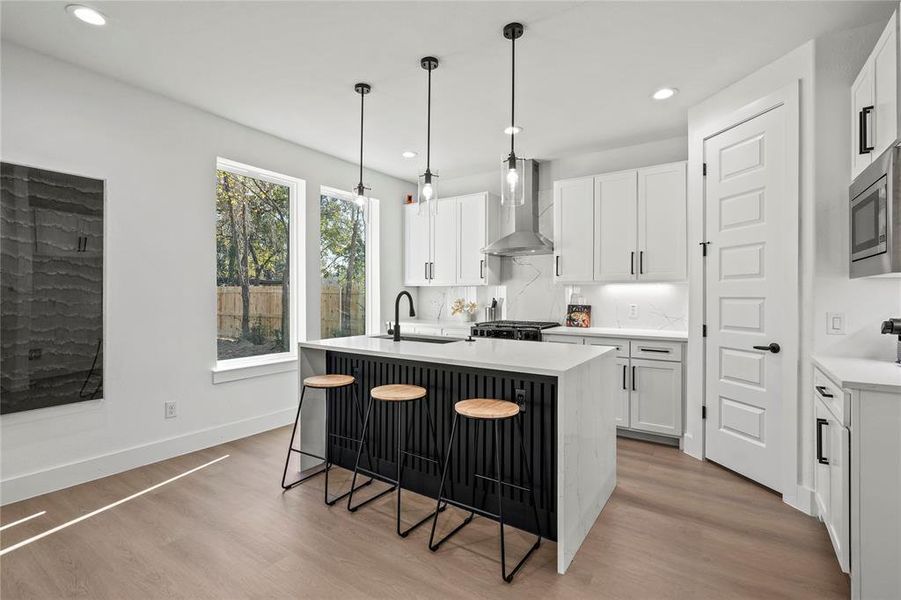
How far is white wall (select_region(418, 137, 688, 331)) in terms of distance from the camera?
4.26m

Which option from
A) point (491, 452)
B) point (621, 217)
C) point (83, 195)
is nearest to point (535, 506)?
point (491, 452)

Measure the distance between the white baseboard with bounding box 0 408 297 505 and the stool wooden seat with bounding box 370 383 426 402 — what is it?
198 centimetres

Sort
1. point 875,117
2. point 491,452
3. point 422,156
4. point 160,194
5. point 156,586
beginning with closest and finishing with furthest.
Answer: point 156,586 < point 875,117 < point 491,452 < point 160,194 < point 422,156

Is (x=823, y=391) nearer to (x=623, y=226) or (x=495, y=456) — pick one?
(x=495, y=456)

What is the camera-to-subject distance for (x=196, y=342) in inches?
140

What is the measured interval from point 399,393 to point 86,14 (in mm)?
2652

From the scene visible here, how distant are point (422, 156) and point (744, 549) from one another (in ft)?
13.8

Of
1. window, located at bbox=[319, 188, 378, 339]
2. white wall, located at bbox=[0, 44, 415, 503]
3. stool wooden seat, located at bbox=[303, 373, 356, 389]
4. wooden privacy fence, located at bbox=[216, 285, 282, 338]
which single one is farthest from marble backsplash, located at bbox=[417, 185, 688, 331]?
stool wooden seat, located at bbox=[303, 373, 356, 389]

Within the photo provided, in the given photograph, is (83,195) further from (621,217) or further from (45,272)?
(621,217)

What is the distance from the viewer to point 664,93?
3.26 metres

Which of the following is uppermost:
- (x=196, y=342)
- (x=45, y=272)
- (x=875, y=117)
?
(x=875, y=117)

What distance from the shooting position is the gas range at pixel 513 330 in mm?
4262

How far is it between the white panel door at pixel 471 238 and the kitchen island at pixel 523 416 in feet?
6.92

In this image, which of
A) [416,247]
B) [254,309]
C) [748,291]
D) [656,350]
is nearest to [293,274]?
[254,309]
